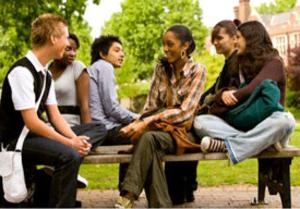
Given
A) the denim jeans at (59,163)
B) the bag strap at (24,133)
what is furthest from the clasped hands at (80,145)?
the bag strap at (24,133)

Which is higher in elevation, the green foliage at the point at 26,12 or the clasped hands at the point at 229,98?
the green foliage at the point at 26,12

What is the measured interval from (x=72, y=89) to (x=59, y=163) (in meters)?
1.53

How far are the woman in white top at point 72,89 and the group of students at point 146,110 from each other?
1 cm

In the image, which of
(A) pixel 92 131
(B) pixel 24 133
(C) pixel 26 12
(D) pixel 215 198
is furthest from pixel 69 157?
(C) pixel 26 12

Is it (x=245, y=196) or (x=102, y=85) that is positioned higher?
(x=102, y=85)

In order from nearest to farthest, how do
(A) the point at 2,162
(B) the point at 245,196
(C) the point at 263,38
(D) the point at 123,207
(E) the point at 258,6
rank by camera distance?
1. (A) the point at 2,162
2. (D) the point at 123,207
3. (C) the point at 263,38
4. (B) the point at 245,196
5. (E) the point at 258,6

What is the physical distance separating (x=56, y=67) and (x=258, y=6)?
104889 mm

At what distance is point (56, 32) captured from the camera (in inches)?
196

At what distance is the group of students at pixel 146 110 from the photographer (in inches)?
189

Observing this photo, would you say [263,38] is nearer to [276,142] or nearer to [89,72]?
[276,142]

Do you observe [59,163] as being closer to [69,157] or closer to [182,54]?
[69,157]

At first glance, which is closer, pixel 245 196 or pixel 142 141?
pixel 142 141

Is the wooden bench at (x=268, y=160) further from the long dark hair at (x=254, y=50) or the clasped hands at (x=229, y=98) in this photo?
the long dark hair at (x=254, y=50)

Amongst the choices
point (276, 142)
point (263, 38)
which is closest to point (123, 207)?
point (276, 142)
